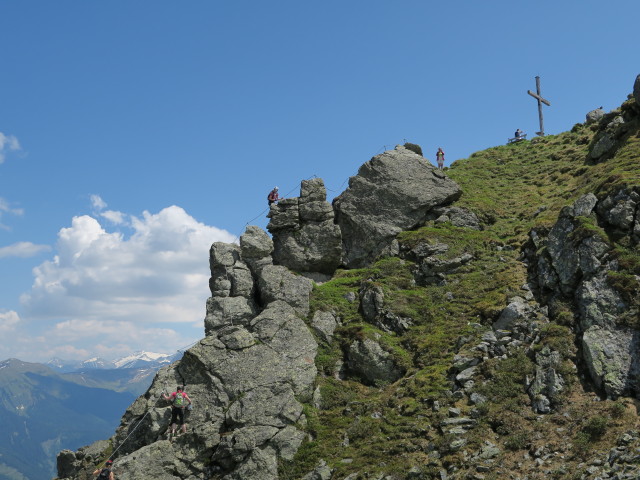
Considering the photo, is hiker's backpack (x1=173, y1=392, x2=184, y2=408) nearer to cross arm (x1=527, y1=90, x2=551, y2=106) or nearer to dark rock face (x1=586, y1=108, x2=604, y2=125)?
dark rock face (x1=586, y1=108, x2=604, y2=125)

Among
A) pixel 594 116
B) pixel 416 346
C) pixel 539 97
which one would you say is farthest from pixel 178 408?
pixel 539 97

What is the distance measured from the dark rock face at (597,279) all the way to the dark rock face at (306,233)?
1697 centimetres

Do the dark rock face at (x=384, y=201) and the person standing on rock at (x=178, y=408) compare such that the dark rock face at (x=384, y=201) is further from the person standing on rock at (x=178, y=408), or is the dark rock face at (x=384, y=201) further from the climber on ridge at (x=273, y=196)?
the person standing on rock at (x=178, y=408)

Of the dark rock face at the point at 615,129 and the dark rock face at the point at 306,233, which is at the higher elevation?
the dark rock face at the point at 615,129

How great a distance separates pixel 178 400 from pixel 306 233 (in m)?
19.9

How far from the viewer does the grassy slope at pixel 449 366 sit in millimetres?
21781

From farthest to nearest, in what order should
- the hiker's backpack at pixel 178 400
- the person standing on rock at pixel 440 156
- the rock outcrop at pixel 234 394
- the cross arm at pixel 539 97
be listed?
1. the cross arm at pixel 539 97
2. the person standing on rock at pixel 440 156
3. the hiker's backpack at pixel 178 400
4. the rock outcrop at pixel 234 394

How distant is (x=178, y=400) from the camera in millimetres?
29016

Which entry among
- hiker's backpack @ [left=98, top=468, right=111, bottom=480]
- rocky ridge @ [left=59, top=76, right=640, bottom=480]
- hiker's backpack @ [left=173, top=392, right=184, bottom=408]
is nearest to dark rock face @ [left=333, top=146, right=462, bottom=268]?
rocky ridge @ [left=59, top=76, right=640, bottom=480]

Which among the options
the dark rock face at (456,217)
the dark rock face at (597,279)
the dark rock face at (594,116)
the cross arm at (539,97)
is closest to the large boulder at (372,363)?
the dark rock face at (597,279)

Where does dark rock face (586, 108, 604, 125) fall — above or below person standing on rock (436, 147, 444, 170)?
above

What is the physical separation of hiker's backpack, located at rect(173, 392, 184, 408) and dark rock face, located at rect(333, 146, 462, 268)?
20.0m

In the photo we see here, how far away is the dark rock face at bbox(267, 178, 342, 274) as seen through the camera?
1738 inches

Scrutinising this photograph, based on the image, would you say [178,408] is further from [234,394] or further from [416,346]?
[416,346]
